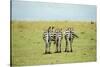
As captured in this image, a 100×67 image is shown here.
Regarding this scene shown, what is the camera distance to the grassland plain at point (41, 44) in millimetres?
1656

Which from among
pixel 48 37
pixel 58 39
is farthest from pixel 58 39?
pixel 48 37

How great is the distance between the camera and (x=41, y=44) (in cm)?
172

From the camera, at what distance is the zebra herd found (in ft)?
5.69

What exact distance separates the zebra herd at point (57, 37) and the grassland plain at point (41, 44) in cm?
3

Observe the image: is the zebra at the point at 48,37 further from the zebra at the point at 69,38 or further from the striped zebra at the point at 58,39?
the zebra at the point at 69,38

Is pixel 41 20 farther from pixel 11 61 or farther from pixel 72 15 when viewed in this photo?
pixel 11 61

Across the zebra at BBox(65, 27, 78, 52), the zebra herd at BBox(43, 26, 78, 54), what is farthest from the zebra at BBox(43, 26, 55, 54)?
the zebra at BBox(65, 27, 78, 52)

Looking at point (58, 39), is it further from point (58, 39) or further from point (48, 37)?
point (48, 37)

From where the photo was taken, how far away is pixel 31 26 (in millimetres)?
1696

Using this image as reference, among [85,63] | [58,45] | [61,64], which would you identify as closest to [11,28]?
[58,45]

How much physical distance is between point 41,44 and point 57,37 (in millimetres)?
179

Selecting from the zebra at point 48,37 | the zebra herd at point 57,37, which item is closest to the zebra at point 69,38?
the zebra herd at point 57,37

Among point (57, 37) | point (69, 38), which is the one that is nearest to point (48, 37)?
point (57, 37)

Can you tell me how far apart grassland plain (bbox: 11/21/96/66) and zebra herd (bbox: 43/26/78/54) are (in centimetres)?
3
